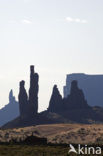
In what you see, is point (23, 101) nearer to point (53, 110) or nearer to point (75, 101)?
point (53, 110)

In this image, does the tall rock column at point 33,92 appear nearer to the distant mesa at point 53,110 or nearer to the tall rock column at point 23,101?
the distant mesa at point 53,110

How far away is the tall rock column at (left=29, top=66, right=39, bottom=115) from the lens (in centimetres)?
13848

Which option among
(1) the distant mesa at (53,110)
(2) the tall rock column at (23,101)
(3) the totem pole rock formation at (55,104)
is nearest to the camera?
(1) the distant mesa at (53,110)

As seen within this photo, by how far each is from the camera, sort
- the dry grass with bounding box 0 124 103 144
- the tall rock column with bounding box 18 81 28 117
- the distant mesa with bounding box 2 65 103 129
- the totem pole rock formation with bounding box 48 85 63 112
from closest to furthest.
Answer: the dry grass with bounding box 0 124 103 144 < the distant mesa with bounding box 2 65 103 129 < the tall rock column with bounding box 18 81 28 117 < the totem pole rock formation with bounding box 48 85 63 112

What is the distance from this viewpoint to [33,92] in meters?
143

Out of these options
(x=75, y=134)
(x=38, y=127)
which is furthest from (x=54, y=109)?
(x=75, y=134)

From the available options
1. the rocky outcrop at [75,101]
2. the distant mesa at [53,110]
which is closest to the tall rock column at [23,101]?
the distant mesa at [53,110]

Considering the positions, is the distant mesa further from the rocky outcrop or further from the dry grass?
the dry grass

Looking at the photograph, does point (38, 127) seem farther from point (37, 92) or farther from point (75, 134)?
point (37, 92)

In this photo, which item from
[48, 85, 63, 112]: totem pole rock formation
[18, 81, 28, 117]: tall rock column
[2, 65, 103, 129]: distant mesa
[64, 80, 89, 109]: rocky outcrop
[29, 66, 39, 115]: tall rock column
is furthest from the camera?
[64, 80, 89, 109]: rocky outcrop

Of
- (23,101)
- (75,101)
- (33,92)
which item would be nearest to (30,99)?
(33,92)

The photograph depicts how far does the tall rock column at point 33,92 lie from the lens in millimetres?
138475

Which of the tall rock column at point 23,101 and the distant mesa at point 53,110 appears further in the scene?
the tall rock column at point 23,101

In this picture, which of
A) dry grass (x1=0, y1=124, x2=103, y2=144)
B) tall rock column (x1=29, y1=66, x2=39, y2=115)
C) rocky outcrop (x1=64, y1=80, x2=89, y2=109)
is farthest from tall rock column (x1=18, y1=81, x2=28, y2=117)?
dry grass (x1=0, y1=124, x2=103, y2=144)
